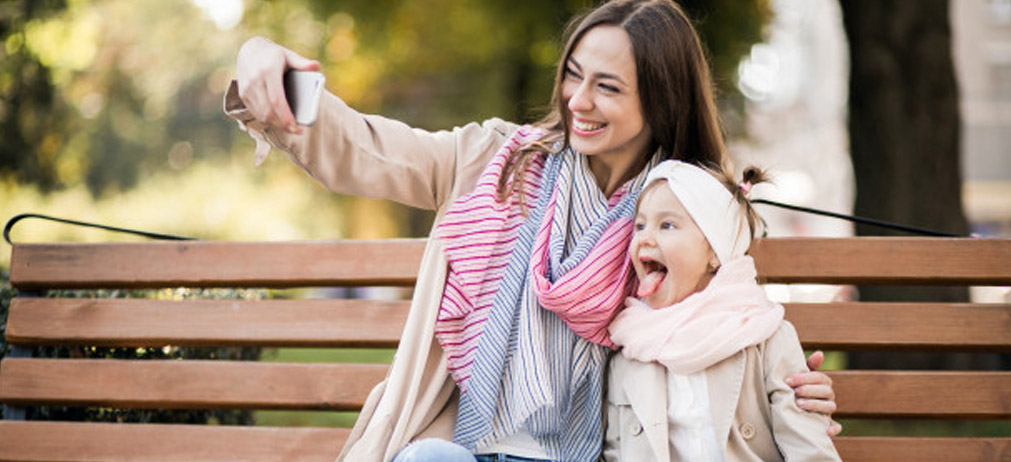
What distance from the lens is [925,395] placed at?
332 centimetres

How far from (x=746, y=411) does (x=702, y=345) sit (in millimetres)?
233

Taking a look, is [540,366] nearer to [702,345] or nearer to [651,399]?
[651,399]

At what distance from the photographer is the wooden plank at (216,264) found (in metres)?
3.49

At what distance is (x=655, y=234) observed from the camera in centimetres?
283

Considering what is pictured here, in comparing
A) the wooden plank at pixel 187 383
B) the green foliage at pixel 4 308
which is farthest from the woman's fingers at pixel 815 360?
the green foliage at pixel 4 308

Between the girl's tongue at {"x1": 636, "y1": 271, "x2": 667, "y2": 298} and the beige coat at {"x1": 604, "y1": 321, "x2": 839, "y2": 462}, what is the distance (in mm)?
187

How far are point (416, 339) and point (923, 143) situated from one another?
15.8ft

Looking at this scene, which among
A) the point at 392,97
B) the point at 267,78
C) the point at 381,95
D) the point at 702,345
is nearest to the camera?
the point at 267,78

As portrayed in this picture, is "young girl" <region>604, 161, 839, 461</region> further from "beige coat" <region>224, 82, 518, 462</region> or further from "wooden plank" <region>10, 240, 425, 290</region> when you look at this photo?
"wooden plank" <region>10, 240, 425, 290</region>

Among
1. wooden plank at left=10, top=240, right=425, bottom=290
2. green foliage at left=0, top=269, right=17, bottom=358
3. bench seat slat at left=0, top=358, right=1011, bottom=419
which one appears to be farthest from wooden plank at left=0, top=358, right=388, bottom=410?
green foliage at left=0, top=269, right=17, bottom=358

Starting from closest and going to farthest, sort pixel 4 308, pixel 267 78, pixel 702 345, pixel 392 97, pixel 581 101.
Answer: pixel 267 78 → pixel 702 345 → pixel 581 101 → pixel 4 308 → pixel 392 97

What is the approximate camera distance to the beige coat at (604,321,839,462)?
8.93 ft

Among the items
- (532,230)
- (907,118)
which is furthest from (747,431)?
(907,118)

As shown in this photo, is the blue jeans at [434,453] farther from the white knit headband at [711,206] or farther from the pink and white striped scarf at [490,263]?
the white knit headband at [711,206]
